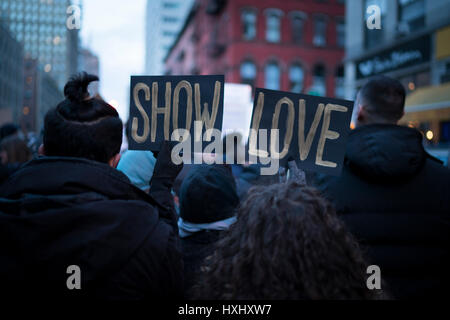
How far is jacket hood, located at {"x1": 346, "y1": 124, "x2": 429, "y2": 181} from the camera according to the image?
6.17ft

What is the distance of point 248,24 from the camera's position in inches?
1117

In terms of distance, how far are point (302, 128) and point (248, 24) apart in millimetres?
Answer: 28109

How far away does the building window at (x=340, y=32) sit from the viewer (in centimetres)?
3030

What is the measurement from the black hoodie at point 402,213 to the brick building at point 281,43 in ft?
86.3

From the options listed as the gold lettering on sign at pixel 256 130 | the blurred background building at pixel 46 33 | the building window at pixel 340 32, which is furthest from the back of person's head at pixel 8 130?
the blurred background building at pixel 46 33

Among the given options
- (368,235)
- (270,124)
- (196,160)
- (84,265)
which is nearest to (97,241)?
(84,265)

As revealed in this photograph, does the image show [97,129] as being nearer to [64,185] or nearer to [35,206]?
[64,185]

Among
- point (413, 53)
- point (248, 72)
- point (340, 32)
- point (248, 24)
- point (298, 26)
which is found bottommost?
point (413, 53)

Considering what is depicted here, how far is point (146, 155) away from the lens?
2857mm

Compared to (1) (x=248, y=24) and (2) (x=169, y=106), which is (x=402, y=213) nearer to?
(2) (x=169, y=106)

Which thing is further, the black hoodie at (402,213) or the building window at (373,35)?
the building window at (373,35)

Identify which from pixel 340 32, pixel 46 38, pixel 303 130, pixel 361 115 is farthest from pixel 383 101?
pixel 46 38

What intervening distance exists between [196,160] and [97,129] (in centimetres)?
57

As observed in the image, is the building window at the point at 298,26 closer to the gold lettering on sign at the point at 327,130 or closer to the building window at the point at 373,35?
the building window at the point at 373,35
